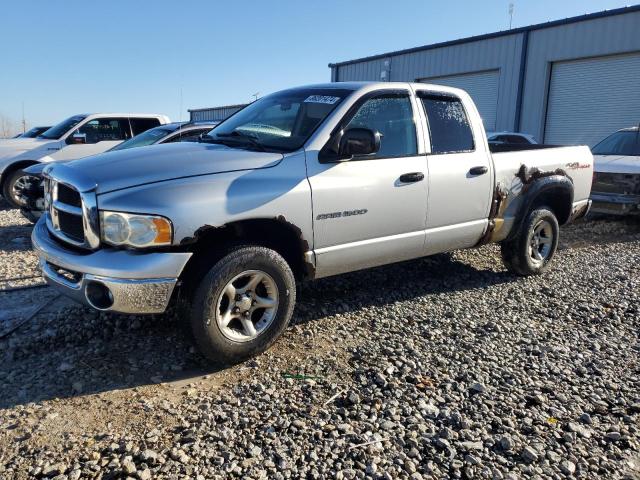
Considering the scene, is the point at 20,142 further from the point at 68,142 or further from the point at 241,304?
the point at 241,304

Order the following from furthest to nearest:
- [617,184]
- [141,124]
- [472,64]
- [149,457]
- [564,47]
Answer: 1. [472,64]
2. [564,47]
3. [141,124]
4. [617,184]
5. [149,457]

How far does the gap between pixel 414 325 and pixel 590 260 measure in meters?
3.65

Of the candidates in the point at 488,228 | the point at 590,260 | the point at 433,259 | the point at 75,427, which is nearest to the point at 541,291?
the point at 488,228

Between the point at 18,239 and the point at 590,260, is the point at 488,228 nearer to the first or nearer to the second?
the point at 590,260

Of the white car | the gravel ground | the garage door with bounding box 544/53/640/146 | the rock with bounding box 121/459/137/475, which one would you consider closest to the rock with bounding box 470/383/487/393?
the gravel ground

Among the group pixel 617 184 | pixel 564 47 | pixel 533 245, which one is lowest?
pixel 533 245

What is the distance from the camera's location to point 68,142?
32.5 ft

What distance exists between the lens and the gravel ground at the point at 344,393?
2635 mm

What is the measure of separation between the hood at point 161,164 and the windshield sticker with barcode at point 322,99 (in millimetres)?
776

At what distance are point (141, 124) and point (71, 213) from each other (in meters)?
7.65

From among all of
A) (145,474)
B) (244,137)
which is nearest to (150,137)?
(244,137)

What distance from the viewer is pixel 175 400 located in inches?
Result: 125

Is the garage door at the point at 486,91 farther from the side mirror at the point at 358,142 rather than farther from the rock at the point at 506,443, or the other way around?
the rock at the point at 506,443

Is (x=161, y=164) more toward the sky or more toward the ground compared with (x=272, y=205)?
more toward the sky
